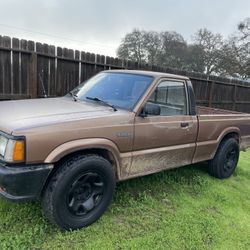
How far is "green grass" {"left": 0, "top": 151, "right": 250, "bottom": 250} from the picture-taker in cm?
321

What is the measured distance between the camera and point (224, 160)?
5566 millimetres

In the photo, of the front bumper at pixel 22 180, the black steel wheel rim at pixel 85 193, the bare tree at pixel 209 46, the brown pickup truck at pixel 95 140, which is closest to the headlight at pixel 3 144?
the brown pickup truck at pixel 95 140

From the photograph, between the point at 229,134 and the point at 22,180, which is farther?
the point at 229,134

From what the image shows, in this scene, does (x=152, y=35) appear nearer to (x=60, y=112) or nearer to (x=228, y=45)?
(x=228, y=45)

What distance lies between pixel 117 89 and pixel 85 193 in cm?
154

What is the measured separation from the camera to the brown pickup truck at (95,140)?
2.94 metres

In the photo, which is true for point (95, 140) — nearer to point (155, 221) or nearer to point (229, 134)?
point (155, 221)

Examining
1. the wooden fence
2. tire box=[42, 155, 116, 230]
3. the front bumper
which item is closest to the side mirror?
tire box=[42, 155, 116, 230]

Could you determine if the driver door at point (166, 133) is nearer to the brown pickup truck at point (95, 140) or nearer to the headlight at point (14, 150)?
the brown pickup truck at point (95, 140)

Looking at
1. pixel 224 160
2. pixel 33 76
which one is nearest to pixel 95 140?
pixel 224 160

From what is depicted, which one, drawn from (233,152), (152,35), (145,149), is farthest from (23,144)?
(152,35)

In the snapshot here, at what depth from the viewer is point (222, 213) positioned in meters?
4.33

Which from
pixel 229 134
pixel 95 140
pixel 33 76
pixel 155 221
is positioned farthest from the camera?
pixel 33 76

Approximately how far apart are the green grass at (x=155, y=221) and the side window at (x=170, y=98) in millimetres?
1219
